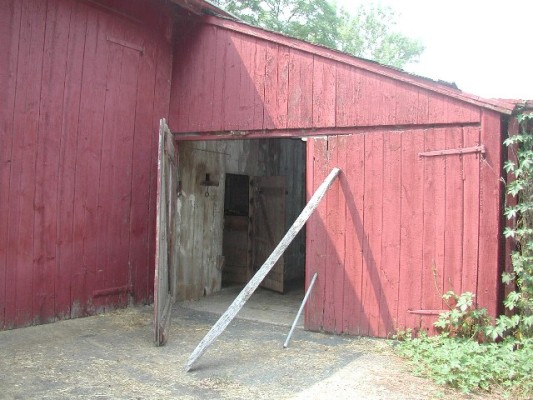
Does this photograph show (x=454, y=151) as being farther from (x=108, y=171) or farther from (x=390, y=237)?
(x=108, y=171)

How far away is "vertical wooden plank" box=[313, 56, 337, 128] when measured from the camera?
6.04 m

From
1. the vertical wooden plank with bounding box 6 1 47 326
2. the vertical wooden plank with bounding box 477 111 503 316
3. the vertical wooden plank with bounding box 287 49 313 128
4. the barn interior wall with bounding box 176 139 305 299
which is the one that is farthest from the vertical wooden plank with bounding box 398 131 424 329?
the vertical wooden plank with bounding box 6 1 47 326

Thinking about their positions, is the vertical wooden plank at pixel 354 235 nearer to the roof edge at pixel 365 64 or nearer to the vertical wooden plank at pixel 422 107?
the vertical wooden plank at pixel 422 107

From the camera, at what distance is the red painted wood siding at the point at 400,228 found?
5180 mm

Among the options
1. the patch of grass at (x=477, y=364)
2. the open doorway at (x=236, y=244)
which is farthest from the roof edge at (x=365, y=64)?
the open doorway at (x=236, y=244)

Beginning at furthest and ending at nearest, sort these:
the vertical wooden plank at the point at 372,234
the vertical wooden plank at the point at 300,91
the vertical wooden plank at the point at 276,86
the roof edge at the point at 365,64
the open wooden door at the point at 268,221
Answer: the open wooden door at the point at 268,221 → the vertical wooden plank at the point at 276,86 → the vertical wooden plank at the point at 300,91 → the vertical wooden plank at the point at 372,234 → the roof edge at the point at 365,64

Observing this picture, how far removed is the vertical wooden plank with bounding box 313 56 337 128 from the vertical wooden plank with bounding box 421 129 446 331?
1.20 meters

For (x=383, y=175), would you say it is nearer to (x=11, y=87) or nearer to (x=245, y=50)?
(x=245, y=50)

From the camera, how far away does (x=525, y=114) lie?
4.98 meters

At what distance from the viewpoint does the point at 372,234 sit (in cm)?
575

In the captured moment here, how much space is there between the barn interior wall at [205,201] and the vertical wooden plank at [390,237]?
3.36 metres

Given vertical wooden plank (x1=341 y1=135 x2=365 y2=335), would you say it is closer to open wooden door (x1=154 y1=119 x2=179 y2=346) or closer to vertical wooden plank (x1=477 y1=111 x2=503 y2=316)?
vertical wooden plank (x1=477 y1=111 x2=503 y2=316)

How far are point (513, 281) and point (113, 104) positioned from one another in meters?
5.28

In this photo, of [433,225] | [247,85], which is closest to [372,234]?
[433,225]
